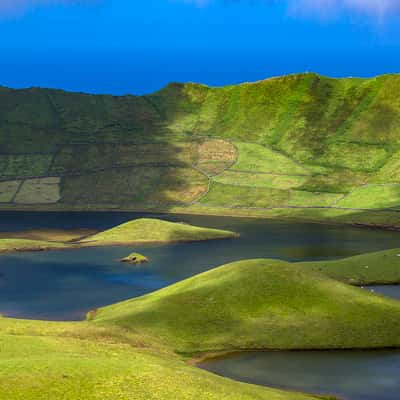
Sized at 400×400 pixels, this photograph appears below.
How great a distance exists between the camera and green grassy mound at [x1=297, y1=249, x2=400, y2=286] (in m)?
122

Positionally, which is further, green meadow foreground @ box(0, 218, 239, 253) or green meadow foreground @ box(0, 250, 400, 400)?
green meadow foreground @ box(0, 218, 239, 253)

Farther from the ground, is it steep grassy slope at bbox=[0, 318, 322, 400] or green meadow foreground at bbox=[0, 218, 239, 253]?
green meadow foreground at bbox=[0, 218, 239, 253]

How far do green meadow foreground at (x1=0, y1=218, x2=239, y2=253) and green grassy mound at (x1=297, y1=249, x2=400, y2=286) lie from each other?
6083cm

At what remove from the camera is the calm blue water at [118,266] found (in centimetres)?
11162

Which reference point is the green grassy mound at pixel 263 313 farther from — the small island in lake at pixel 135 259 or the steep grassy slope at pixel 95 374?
the small island in lake at pixel 135 259

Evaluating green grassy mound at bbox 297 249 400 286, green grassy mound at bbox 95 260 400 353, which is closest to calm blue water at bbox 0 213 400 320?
green grassy mound at bbox 297 249 400 286

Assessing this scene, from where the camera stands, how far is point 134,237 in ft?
611

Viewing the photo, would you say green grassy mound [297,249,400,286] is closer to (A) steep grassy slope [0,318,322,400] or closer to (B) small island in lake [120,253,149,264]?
(B) small island in lake [120,253,149,264]

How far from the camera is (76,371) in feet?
176

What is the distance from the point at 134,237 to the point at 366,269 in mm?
75649

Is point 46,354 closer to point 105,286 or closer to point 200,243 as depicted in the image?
point 105,286

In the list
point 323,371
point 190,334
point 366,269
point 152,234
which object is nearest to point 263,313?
point 190,334

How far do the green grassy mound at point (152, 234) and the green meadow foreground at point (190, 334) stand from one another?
8189 cm

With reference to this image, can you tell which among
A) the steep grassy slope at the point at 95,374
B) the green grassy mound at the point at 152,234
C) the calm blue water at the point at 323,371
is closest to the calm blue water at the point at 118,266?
the green grassy mound at the point at 152,234
